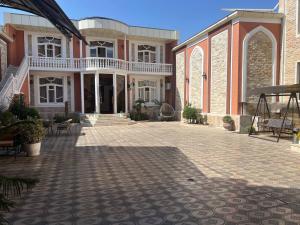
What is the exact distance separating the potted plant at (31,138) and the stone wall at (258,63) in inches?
381

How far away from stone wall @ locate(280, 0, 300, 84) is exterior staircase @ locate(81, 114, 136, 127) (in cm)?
960

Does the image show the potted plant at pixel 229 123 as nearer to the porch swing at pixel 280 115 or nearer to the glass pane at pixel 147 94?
the porch swing at pixel 280 115

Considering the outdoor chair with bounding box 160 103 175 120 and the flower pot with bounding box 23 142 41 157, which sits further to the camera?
the outdoor chair with bounding box 160 103 175 120

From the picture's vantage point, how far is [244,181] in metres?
4.91

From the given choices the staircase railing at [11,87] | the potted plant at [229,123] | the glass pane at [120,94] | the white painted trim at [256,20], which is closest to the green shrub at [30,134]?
the staircase railing at [11,87]

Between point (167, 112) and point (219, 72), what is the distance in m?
7.34

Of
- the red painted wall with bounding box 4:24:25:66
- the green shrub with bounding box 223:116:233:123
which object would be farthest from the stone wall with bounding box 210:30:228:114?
the red painted wall with bounding box 4:24:25:66

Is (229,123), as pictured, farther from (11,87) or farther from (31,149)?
(11,87)

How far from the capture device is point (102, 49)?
65.3ft

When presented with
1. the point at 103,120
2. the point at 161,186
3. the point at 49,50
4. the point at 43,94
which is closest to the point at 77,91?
the point at 43,94

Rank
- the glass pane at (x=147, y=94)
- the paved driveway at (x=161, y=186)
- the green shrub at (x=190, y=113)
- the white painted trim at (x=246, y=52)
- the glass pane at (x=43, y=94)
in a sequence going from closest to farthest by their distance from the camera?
1. the paved driveway at (x=161, y=186)
2. the white painted trim at (x=246, y=52)
3. the green shrub at (x=190, y=113)
4. the glass pane at (x=43, y=94)
5. the glass pane at (x=147, y=94)

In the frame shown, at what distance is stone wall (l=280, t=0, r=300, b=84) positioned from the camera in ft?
38.7

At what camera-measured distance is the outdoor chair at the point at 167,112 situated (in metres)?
19.5

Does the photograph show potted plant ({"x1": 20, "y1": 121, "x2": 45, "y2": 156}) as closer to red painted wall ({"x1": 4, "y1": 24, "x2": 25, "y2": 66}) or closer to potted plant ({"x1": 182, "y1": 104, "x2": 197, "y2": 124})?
potted plant ({"x1": 182, "y1": 104, "x2": 197, "y2": 124})
